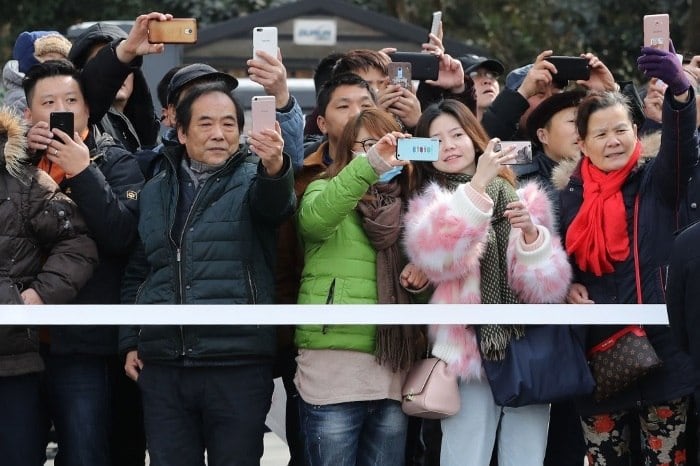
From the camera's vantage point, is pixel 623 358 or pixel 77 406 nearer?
pixel 623 358

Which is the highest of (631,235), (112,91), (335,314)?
(112,91)

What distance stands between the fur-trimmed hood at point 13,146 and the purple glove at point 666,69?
2.50 m

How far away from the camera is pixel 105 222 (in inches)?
220

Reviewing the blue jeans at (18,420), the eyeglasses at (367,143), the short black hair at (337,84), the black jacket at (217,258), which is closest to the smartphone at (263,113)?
the black jacket at (217,258)

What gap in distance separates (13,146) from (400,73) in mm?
1695

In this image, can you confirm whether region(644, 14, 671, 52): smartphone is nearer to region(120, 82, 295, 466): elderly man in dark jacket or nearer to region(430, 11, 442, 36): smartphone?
region(430, 11, 442, 36): smartphone

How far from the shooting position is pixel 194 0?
1598 cm

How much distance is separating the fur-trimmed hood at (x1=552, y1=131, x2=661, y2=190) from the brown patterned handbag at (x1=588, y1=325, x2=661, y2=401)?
2.30 feet

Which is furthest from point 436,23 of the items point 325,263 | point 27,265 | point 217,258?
point 27,265

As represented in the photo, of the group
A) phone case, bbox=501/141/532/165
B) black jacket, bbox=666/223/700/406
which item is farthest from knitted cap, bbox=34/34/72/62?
black jacket, bbox=666/223/700/406

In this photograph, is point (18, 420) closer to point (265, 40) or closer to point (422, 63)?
point (265, 40)

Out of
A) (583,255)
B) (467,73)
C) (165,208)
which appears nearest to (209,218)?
(165,208)

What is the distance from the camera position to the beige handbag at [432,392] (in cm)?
536

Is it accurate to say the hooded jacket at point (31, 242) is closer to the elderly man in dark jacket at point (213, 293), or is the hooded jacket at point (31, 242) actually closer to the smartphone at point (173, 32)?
the elderly man in dark jacket at point (213, 293)
